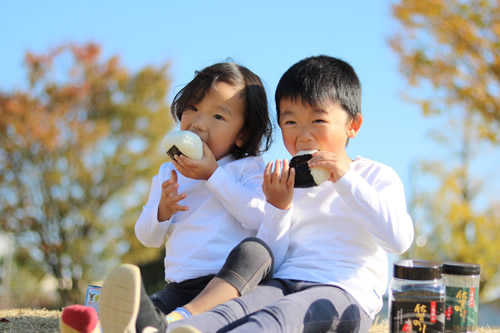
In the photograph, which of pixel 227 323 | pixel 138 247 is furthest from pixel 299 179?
pixel 138 247

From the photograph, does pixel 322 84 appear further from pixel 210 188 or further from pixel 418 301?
pixel 418 301

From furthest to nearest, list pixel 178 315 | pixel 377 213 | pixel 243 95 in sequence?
pixel 243 95, pixel 377 213, pixel 178 315

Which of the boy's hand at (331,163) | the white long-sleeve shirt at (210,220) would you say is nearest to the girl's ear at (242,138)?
the white long-sleeve shirt at (210,220)

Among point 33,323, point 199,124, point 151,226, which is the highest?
point 199,124

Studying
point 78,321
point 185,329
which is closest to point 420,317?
point 185,329

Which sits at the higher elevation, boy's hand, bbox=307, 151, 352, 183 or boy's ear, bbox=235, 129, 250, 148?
boy's ear, bbox=235, 129, 250, 148

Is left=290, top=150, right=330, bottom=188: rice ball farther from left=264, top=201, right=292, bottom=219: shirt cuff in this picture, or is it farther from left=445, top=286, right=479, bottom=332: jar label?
left=445, top=286, right=479, bottom=332: jar label

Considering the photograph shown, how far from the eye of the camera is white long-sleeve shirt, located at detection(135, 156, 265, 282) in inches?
109

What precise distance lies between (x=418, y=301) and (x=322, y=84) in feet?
Result: 3.55

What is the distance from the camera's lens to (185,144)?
9.11 ft

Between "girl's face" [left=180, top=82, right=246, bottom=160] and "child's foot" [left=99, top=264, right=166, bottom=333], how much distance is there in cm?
113

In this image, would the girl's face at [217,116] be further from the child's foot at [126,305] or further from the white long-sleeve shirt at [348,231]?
the child's foot at [126,305]

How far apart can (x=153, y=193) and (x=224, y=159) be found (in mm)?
436

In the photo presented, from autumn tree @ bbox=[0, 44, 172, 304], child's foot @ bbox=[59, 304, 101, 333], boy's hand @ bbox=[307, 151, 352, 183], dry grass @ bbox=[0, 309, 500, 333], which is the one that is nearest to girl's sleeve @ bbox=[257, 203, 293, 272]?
boy's hand @ bbox=[307, 151, 352, 183]
